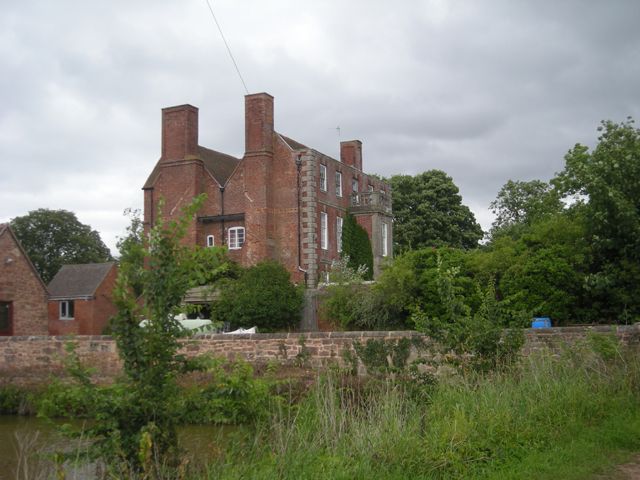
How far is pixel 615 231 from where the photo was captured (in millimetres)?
22969

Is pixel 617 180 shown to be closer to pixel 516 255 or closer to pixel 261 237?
pixel 516 255

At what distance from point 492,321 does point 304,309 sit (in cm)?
1983

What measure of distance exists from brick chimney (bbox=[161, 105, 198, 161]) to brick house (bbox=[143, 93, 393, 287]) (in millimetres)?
51

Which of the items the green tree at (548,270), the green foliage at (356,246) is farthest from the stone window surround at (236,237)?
the green tree at (548,270)

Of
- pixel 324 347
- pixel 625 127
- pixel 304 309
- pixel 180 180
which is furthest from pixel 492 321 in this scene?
pixel 180 180

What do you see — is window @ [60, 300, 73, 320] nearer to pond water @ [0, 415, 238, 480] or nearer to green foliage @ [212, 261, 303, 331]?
green foliage @ [212, 261, 303, 331]

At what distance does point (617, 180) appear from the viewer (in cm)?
2309

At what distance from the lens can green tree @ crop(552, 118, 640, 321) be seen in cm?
2223

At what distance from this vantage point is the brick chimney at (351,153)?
45062 mm

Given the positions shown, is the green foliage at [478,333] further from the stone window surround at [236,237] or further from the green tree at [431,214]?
the green tree at [431,214]

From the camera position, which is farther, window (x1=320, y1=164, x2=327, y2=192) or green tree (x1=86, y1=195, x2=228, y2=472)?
window (x1=320, y1=164, x2=327, y2=192)

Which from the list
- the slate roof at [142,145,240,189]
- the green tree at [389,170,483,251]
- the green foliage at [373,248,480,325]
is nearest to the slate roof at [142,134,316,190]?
the slate roof at [142,145,240,189]

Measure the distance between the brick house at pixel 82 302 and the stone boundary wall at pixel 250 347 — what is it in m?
18.3

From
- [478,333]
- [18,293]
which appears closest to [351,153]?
[18,293]
